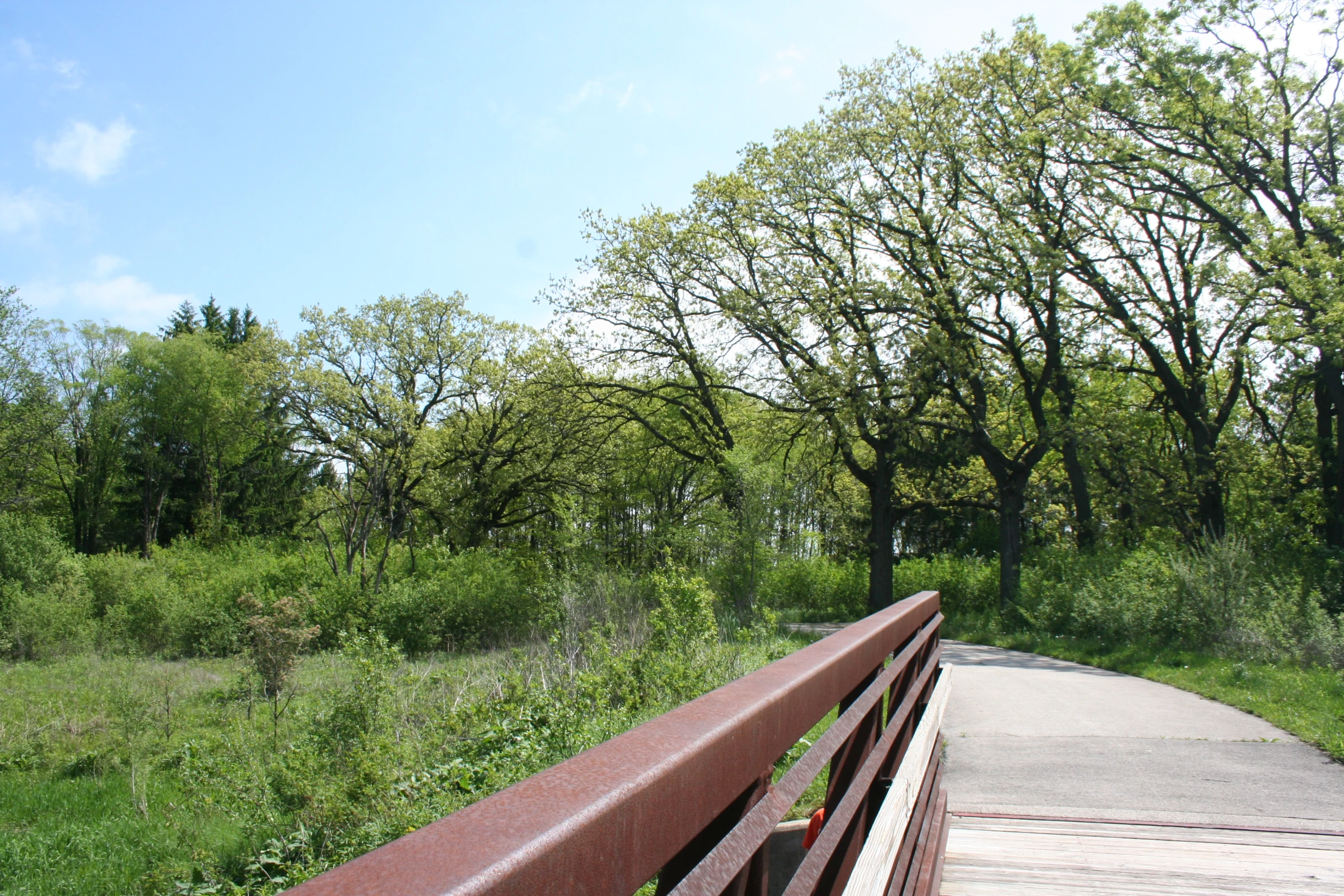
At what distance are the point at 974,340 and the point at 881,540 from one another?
6.31m

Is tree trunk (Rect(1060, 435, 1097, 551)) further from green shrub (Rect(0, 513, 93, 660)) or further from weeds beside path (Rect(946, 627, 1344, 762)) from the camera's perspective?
green shrub (Rect(0, 513, 93, 660))

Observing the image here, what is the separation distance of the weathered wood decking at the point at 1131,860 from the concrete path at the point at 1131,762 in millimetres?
342

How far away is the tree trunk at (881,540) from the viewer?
25203mm

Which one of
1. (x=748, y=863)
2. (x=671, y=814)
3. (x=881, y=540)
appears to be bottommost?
(x=748, y=863)

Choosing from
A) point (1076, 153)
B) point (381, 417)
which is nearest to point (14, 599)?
point (381, 417)

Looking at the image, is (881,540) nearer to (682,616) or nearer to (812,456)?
(812,456)

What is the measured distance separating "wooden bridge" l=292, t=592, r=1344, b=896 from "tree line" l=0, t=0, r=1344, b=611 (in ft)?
45.7

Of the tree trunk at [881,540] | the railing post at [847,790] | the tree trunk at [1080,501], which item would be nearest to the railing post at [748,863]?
the railing post at [847,790]

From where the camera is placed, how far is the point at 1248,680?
11.4 metres

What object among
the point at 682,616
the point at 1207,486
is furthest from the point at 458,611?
the point at 1207,486

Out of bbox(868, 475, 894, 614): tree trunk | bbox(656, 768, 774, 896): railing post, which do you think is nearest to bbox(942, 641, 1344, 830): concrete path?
bbox(656, 768, 774, 896): railing post

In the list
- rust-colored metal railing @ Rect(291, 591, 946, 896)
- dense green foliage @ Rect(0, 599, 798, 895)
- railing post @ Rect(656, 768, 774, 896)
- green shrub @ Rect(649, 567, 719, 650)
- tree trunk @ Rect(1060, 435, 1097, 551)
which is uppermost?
tree trunk @ Rect(1060, 435, 1097, 551)

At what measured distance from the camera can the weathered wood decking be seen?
13.0ft

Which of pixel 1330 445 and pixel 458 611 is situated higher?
pixel 1330 445
